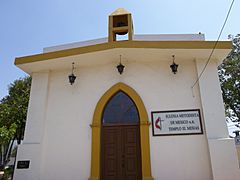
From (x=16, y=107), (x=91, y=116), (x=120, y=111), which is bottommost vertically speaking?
(x=91, y=116)

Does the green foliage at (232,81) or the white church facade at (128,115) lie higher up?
the green foliage at (232,81)

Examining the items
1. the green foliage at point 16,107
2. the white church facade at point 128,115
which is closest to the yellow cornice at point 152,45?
the white church facade at point 128,115

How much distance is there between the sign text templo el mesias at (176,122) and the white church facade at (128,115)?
3cm

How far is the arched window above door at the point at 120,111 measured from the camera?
6159 millimetres

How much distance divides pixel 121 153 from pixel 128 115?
3.56 ft

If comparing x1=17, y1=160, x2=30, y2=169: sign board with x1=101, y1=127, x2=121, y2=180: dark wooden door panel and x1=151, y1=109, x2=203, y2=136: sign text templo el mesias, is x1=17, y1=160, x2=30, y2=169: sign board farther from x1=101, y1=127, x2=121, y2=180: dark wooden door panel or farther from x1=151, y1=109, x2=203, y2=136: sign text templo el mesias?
x1=151, y1=109, x2=203, y2=136: sign text templo el mesias

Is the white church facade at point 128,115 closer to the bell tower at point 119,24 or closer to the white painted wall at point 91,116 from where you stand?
the white painted wall at point 91,116

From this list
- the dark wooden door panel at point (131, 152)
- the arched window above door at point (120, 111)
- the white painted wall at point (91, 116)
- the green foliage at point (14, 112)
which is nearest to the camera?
the white painted wall at point (91, 116)

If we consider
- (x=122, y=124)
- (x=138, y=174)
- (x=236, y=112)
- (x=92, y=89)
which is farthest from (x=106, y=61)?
(x=236, y=112)

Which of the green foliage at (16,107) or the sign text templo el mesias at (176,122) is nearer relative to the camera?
the sign text templo el mesias at (176,122)

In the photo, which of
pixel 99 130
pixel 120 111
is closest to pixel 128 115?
pixel 120 111

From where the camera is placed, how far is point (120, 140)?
→ 5.96 m

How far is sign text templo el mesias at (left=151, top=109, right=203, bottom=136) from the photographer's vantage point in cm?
575

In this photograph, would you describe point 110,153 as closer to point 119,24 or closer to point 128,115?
point 128,115
